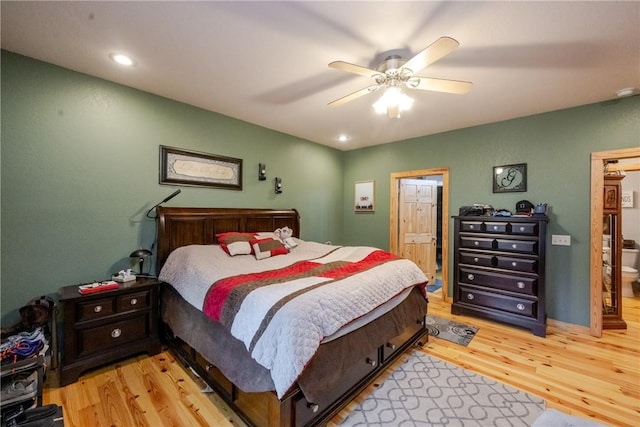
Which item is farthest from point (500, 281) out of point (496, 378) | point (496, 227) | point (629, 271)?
point (629, 271)

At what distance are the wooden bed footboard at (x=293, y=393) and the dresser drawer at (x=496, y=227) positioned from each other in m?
1.67

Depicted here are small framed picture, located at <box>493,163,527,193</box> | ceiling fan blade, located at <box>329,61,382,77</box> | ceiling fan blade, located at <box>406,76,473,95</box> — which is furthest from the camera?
small framed picture, located at <box>493,163,527,193</box>

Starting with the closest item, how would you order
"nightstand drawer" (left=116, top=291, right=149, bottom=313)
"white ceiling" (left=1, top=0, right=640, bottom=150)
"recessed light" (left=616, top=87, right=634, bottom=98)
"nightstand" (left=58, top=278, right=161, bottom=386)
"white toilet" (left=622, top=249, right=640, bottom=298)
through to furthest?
"white ceiling" (left=1, top=0, right=640, bottom=150) → "nightstand" (left=58, top=278, right=161, bottom=386) → "nightstand drawer" (left=116, top=291, right=149, bottom=313) → "recessed light" (left=616, top=87, right=634, bottom=98) → "white toilet" (left=622, top=249, right=640, bottom=298)

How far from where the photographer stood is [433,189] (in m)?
5.30

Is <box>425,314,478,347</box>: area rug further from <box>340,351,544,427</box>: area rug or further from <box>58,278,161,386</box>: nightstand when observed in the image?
<box>58,278,161,386</box>: nightstand

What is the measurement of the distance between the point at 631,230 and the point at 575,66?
466 centimetres

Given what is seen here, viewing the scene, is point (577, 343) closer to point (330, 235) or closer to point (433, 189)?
point (433, 189)

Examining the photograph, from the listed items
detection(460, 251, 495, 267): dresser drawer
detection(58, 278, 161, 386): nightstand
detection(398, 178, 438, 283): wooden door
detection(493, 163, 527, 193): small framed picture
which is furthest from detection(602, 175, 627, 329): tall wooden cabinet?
detection(58, 278, 161, 386): nightstand

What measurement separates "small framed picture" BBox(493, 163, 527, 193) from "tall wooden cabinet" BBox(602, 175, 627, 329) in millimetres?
856

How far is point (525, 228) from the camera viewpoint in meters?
3.17

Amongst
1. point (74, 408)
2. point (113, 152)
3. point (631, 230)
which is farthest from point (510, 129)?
point (74, 408)

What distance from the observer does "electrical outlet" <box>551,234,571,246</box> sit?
3.26 meters

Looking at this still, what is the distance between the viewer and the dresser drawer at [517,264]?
123 inches

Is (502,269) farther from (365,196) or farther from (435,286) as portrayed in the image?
(365,196)
